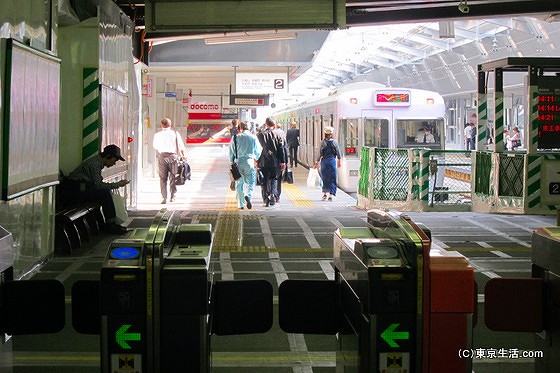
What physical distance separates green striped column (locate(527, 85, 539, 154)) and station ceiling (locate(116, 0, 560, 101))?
1.72 m

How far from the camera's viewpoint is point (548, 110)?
14.0 meters

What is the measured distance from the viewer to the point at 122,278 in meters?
3.64

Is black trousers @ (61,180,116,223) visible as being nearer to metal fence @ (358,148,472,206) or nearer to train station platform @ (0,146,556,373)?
train station platform @ (0,146,556,373)

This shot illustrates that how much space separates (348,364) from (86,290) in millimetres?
1373

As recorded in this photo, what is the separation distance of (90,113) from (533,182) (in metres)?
7.13

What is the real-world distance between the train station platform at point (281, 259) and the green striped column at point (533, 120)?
1.16 meters

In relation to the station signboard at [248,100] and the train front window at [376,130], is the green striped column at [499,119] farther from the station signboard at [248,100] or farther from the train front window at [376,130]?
the station signboard at [248,100]

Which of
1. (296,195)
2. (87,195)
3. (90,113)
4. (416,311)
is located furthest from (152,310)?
(296,195)

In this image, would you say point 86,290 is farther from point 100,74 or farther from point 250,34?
point 250,34

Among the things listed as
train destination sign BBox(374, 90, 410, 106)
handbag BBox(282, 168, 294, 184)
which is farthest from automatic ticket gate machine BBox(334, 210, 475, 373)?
handbag BBox(282, 168, 294, 184)

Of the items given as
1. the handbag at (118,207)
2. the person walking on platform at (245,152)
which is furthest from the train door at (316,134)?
the handbag at (118,207)

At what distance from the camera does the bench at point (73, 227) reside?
967 centimetres

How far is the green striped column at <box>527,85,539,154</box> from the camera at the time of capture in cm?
1387

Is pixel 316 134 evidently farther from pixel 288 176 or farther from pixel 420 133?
pixel 420 133
